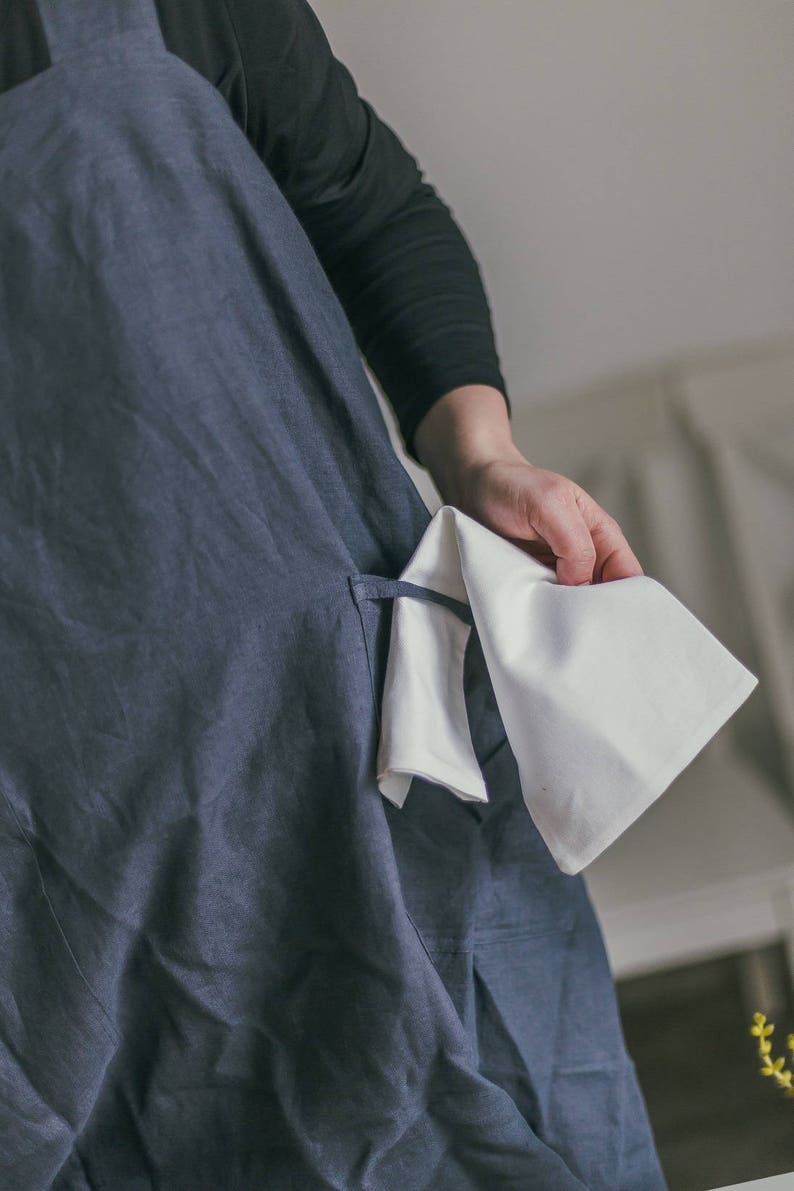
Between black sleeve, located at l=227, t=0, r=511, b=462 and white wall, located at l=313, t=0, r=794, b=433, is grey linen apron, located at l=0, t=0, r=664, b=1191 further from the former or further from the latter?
white wall, located at l=313, t=0, r=794, b=433

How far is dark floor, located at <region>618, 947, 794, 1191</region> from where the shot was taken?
3.29 feet

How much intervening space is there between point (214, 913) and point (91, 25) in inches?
18.8

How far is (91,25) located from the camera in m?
Result: 0.56

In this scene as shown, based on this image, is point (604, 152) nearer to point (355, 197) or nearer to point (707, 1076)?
point (355, 197)

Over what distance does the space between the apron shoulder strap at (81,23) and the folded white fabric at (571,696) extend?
1.06 feet

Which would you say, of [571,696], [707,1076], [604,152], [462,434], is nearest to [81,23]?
[462,434]

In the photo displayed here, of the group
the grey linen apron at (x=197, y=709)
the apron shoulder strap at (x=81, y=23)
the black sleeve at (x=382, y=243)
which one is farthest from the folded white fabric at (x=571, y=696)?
the apron shoulder strap at (x=81, y=23)

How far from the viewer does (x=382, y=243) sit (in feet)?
2.39

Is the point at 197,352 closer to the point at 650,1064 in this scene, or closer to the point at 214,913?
the point at 214,913

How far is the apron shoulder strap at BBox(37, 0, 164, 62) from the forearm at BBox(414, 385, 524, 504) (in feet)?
0.92

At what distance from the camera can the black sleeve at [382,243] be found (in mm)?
675

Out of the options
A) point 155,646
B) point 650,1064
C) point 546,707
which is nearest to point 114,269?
point 155,646

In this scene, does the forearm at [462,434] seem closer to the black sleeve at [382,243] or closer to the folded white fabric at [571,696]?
the black sleeve at [382,243]

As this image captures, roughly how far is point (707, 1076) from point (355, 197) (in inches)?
36.8
